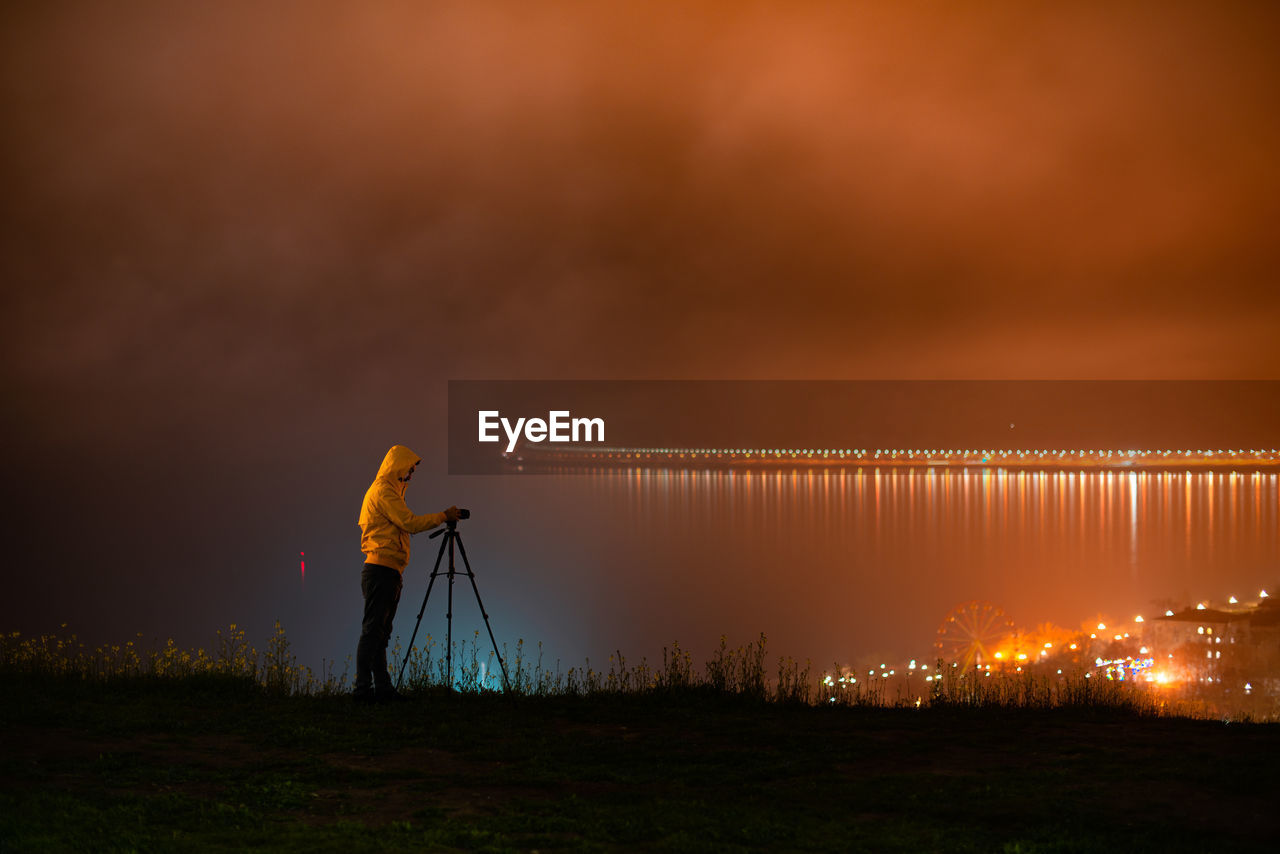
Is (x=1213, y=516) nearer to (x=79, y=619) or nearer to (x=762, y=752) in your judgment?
(x=79, y=619)

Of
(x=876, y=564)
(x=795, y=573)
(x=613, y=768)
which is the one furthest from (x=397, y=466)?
(x=876, y=564)

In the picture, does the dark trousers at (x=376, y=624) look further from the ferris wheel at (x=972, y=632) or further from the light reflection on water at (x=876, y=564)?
the ferris wheel at (x=972, y=632)

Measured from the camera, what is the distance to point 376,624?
9.80 m

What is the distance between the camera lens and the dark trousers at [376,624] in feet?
31.7

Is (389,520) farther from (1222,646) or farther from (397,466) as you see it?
(1222,646)

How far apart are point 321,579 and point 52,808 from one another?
3925 centimetres

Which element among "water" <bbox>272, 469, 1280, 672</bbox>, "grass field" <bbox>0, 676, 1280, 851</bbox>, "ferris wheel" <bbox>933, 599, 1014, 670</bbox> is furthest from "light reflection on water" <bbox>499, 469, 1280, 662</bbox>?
"grass field" <bbox>0, 676, 1280, 851</bbox>

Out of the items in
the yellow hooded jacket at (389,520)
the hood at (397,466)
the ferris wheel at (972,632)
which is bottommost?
the ferris wheel at (972,632)

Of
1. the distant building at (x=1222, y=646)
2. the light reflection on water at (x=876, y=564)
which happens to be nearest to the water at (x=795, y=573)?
the light reflection on water at (x=876, y=564)

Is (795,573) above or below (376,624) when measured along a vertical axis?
below

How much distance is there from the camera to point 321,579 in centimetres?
4384

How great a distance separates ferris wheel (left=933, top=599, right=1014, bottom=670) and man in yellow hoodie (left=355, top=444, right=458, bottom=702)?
2691 cm

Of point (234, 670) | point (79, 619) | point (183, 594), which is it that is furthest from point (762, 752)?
point (183, 594)

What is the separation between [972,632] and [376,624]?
3215 cm
